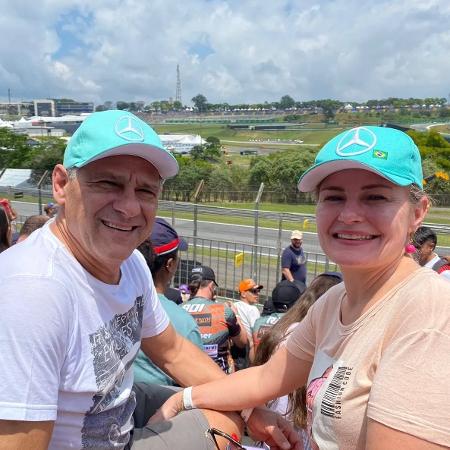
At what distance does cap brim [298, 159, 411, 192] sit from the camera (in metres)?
1.52

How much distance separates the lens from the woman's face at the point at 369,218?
1.59 metres

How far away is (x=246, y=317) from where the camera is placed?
5.59m

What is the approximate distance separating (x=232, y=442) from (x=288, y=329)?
120 centimetres

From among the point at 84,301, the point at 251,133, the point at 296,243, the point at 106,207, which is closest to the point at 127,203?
the point at 106,207

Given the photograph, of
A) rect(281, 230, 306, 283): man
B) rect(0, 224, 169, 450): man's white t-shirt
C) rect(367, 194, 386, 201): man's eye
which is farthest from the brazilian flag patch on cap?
rect(281, 230, 306, 283): man

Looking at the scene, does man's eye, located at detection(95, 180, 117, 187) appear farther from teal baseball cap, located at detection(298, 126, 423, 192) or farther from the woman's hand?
the woman's hand

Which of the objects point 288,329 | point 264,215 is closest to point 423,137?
point 264,215

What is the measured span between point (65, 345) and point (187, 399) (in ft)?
2.83

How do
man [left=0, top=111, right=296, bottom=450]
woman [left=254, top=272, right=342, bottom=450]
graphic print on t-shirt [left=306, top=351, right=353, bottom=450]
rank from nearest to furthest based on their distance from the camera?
man [left=0, top=111, right=296, bottom=450], graphic print on t-shirt [left=306, top=351, right=353, bottom=450], woman [left=254, top=272, right=342, bottom=450]

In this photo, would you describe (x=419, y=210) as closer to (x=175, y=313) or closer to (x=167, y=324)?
(x=167, y=324)

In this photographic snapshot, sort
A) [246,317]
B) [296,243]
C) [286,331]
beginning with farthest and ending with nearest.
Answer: [296,243] < [246,317] < [286,331]

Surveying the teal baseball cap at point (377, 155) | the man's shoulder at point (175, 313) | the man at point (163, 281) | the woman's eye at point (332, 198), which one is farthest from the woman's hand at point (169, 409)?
the teal baseball cap at point (377, 155)

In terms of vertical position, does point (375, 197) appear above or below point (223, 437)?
above

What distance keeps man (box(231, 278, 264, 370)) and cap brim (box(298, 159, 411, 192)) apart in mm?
3221
